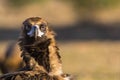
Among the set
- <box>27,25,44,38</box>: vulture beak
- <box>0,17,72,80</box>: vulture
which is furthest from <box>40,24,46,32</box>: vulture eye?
<box>27,25,44,38</box>: vulture beak

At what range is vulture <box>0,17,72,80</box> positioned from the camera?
7.40 m

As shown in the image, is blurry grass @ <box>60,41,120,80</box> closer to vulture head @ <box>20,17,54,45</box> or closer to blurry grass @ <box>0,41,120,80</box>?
blurry grass @ <box>0,41,120,80</box>

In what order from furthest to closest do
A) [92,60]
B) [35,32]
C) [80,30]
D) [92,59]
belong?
1. [80,30]
2. [92,59]
3. [92,60]
4. [35,32]

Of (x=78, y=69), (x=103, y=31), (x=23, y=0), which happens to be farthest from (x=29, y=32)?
(x=23, y=0)

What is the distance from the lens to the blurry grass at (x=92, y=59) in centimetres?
1339

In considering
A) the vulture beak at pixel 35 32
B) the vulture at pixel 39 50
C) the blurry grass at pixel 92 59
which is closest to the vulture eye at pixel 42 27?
the vulture at pixel 39 50

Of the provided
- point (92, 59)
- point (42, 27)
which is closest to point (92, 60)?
point (92, 59)

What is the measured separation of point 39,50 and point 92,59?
8782 millimetres

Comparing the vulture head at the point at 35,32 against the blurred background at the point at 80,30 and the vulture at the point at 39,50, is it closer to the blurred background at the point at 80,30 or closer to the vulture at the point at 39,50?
the vulture at the point at 39,50

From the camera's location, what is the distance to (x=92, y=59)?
1619 cm

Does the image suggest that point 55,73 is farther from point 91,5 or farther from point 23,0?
point 23,0

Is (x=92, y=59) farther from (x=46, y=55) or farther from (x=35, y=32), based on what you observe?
(x=35, y=32)

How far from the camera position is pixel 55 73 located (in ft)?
24.1

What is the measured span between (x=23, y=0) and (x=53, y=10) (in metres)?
1.26
